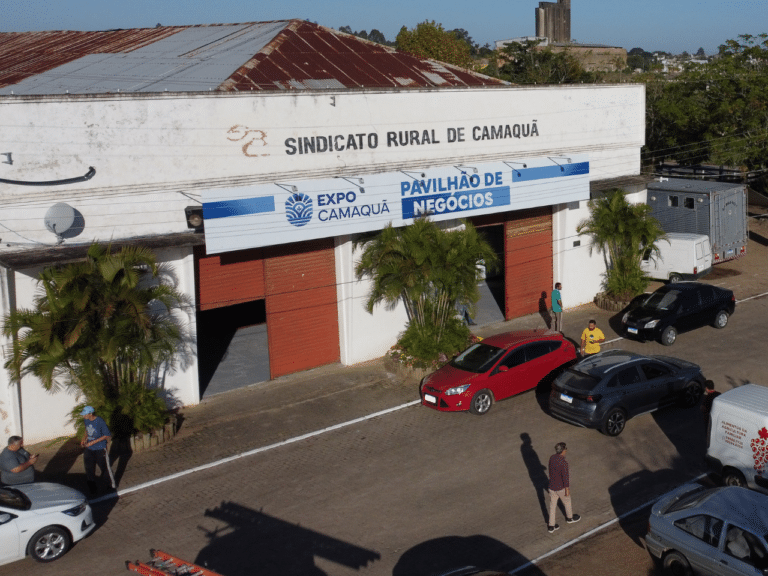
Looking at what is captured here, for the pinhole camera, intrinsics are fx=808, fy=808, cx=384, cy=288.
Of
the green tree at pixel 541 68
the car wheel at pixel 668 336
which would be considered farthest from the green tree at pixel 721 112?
the car wheel at pixel 668 336

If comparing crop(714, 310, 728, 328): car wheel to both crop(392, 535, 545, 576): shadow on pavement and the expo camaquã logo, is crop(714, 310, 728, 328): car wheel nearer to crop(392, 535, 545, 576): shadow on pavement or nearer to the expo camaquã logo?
the expo camaquã logo

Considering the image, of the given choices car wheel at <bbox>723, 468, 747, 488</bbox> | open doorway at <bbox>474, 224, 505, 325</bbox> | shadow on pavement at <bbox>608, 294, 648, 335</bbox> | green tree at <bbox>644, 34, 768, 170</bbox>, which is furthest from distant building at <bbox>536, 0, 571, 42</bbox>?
car wheel at <bbox>723, 468, 747, 488</bbox>

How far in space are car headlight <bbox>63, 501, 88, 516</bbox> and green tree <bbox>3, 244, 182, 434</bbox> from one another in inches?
128

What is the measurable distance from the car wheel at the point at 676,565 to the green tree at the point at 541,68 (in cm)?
4413

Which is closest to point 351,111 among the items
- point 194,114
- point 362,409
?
point 194,114

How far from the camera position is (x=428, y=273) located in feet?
64.4

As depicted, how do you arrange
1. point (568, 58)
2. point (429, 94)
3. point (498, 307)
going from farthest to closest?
point (568, 58) → point (498, 307) → point (429, 94)

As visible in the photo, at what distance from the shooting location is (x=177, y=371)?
18328 millimetres

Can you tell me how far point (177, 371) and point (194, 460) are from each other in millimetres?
3036

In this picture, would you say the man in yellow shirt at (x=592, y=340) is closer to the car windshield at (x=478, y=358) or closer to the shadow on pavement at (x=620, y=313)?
the car windshield at (x=478, y=358)

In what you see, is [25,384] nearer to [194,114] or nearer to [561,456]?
[194,114]

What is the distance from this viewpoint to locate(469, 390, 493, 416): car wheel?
1748 cm

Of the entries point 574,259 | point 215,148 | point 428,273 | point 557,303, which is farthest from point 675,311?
point 215,148

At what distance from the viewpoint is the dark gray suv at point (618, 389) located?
1605 centimetres
